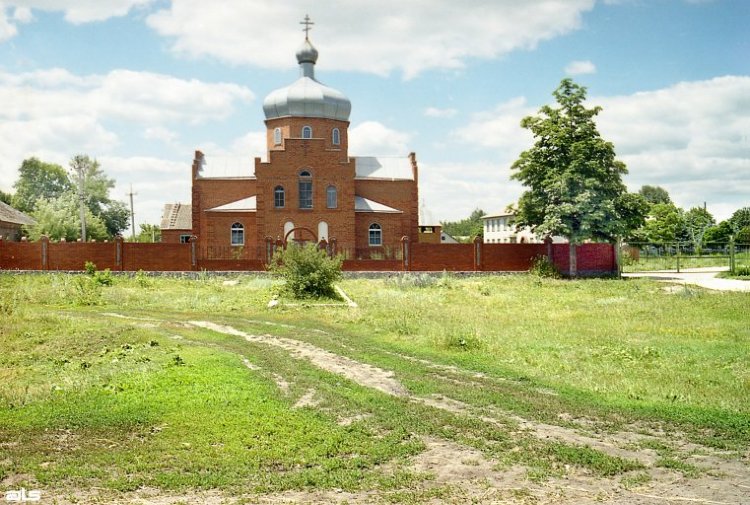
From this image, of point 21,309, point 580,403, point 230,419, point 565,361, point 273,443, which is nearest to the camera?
point 273,443

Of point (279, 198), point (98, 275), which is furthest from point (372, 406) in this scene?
point (279, 198)

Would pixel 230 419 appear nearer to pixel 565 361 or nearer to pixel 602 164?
pixel 565 361

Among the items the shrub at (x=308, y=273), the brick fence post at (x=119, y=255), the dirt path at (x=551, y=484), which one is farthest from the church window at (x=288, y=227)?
the dirt path at (x=551, y=484)

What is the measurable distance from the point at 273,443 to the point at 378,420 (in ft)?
4.64

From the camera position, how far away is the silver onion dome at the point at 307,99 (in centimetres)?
4347

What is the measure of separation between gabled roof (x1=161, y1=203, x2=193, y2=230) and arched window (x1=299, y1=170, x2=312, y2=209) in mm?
12429

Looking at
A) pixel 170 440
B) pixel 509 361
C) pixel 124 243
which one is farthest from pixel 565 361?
pixel 124 243

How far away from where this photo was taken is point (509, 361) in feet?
39.1

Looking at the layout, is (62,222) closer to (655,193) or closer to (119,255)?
(119,255)

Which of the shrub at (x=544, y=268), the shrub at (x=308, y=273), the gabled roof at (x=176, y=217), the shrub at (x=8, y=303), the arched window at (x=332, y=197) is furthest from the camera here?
the gabled roof at (x=176, y=217)

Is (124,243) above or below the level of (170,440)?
above

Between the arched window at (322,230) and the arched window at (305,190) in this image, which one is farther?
the arched window at (305,190)

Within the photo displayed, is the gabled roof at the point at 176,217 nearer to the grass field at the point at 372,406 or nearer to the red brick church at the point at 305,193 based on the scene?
the red brick church at the point at 305,193

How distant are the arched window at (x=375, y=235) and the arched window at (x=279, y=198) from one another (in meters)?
5.79
